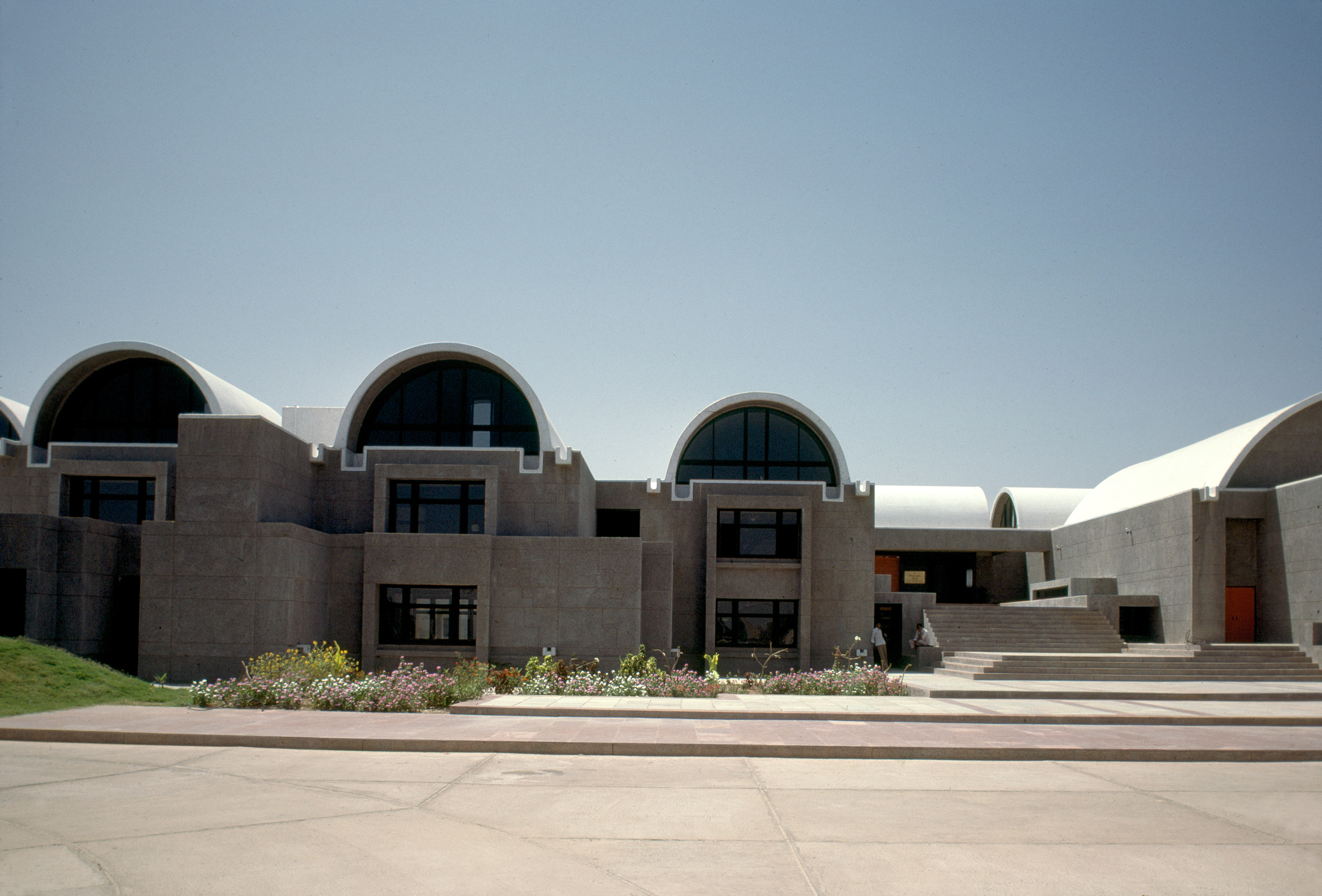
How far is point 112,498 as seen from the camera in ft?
93.4

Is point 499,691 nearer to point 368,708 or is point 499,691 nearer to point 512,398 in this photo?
point 368,708

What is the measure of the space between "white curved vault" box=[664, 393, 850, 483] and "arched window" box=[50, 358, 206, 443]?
14889mm

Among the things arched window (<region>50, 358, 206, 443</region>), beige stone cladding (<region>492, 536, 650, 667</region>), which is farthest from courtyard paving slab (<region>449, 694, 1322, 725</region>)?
arched window (<region>50, 358, 206, 443</region>)

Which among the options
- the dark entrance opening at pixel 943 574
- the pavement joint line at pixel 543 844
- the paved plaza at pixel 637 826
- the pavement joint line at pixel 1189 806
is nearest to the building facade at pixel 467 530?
the dark entrance opening at pixel 943 574

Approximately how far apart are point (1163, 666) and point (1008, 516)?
79.2ft

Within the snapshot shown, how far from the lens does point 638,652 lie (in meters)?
26.3

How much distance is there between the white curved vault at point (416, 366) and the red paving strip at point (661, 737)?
14776 millimetres

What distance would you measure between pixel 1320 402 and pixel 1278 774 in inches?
1000

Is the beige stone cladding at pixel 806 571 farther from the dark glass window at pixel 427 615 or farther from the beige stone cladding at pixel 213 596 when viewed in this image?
the beige stone cladding at pixel 213 596

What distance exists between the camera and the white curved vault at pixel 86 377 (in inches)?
1114

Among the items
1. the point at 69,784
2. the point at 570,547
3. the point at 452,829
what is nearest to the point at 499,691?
the point at 570,547

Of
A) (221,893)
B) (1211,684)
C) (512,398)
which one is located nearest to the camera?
(221,893)

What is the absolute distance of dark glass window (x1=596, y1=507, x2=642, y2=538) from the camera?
34031 millimetres

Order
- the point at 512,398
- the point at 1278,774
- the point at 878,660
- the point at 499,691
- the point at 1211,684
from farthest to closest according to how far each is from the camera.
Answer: the point at 878,660 < the point at 512,398 < the point at 1211,684 < the point at 499,691 < the point at 1278,774
